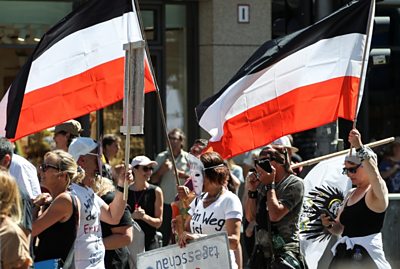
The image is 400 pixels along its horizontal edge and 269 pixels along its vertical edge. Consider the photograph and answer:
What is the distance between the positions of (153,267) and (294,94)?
2.03 meters

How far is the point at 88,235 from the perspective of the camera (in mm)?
8492

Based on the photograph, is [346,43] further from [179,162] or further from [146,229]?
[179,162]

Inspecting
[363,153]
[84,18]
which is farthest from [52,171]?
[363,153]

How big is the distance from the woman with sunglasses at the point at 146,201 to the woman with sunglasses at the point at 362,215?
2666 mm

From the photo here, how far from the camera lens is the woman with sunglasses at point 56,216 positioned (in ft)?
26.5

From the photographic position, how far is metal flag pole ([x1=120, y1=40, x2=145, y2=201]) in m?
8.70

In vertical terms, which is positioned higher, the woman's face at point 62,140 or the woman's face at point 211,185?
the woman's face at point 62,140

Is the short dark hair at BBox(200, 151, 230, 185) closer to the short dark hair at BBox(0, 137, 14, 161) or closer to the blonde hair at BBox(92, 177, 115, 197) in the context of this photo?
the blonde hair at BBox(92, 177, 115, 197)

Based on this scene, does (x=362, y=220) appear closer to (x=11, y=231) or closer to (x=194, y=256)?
(x=194, y=256)

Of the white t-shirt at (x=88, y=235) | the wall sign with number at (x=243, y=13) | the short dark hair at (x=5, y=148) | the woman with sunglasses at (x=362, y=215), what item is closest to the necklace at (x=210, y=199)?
the white t-shirt at (x=88, y=235)

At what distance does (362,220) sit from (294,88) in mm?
1429

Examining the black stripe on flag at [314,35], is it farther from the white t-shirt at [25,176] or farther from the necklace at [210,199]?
the white t-shirt at [25,176]

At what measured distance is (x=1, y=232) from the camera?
624cm

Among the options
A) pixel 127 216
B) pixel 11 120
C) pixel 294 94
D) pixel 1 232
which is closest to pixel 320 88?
pixel 294 94
